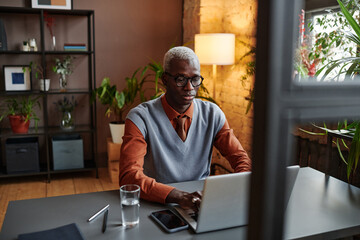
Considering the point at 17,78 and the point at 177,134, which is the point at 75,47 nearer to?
the point at 17,78

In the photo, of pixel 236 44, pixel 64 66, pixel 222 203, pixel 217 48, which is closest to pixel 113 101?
pixel 64 66

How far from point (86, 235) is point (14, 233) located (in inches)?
9.9

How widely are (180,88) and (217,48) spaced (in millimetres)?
1535

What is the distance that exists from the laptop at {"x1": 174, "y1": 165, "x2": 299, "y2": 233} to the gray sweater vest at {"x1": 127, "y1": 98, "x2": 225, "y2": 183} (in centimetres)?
63

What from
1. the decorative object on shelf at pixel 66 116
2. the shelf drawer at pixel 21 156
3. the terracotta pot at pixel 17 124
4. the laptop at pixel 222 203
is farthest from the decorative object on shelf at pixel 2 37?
the laptop at pixel 222 203

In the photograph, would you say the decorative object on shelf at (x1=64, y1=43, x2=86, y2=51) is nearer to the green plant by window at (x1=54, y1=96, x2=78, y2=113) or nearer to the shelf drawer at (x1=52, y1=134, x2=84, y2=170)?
the green plant by window at (x1=54, y1=96, x2=78, y2=113)

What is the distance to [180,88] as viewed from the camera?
1.94 meters

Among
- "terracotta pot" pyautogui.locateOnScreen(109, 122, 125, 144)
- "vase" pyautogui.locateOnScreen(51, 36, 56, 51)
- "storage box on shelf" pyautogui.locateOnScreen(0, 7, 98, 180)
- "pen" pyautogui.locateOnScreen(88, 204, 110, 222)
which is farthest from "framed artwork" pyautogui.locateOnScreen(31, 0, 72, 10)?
"pen" pyautogui.locateOnScreen(88, 204, 110, 222)

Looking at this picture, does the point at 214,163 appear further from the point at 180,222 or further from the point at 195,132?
the point at 180,222

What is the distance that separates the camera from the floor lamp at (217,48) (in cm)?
334

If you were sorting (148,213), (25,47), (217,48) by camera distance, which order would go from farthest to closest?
(25,47), (217,48), (148,213)

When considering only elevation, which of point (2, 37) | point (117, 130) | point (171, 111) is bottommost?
point (117, 130)

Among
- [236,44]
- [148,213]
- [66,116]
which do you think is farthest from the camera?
[66,116]

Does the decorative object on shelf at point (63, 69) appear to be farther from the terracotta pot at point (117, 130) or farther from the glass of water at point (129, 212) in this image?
the glass of water at point (129, 212)
